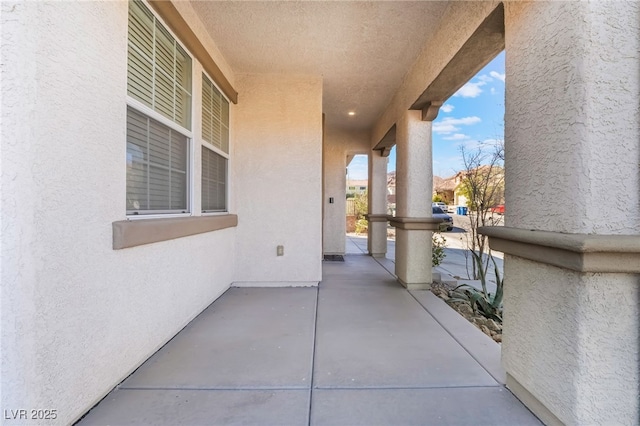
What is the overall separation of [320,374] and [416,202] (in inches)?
119

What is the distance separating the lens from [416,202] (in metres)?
4.47

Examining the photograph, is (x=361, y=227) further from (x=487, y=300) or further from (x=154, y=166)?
(x=154, y=166)

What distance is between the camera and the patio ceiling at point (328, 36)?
9.93ft

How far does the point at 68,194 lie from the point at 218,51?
9.81 ft

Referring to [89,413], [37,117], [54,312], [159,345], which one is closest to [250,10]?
[37,117]

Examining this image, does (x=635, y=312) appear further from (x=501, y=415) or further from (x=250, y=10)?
(x=250, y=10)

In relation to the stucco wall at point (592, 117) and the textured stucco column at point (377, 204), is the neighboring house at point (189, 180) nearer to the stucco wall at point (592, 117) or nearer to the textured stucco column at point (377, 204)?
the stucco wall at point (592, 117)

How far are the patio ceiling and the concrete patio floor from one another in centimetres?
325

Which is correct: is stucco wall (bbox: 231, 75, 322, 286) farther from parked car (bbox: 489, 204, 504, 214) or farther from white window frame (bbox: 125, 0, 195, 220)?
parked car (bbox: 489, 204, 504, 214)

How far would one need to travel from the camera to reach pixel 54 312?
1521 mm

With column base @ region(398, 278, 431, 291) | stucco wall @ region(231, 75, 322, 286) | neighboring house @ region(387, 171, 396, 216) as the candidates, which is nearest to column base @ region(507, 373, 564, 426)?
column base @ region(398, 278, 431, 291)

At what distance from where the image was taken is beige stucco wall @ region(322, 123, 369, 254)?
7762mm

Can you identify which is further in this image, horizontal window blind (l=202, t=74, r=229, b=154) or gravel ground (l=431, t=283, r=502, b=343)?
horizontal window blind (l=202, t=74, r=229, b=154)

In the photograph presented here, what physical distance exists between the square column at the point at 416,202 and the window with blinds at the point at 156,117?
119 inches
